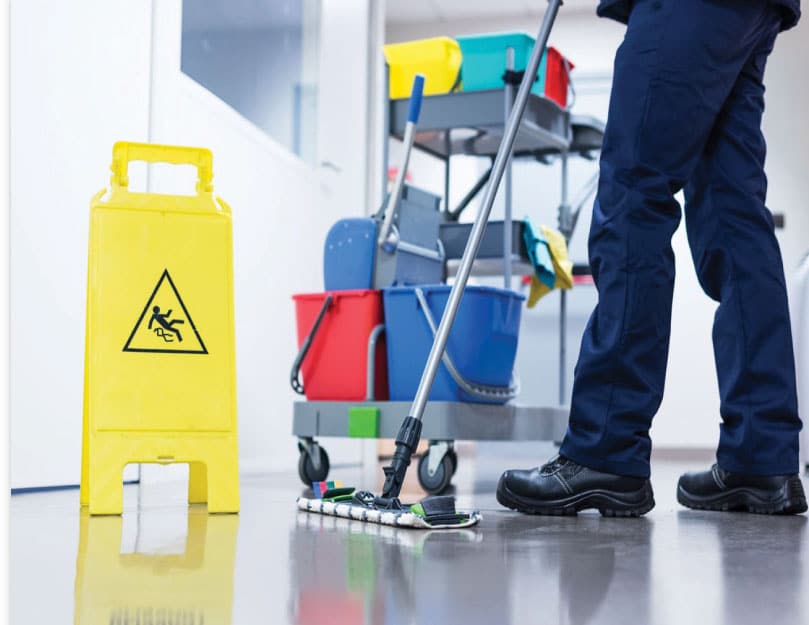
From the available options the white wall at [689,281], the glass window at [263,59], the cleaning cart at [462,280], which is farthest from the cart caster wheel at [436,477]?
the white wall at [689,281]

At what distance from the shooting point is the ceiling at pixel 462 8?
20.1 ft

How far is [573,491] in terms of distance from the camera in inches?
61.8

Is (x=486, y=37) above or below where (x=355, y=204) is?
above

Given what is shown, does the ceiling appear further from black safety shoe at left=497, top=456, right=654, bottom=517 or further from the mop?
black safety shoe at left=497, top=456, right=654, bottom=517

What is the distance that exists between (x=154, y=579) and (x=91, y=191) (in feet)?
4.54

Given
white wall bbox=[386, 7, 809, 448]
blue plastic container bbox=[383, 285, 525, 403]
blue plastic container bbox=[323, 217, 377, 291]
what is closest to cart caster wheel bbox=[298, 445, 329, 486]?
blue plastic container bbox=[383, 285, 525, 403]

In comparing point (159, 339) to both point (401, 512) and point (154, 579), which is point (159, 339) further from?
point (154, 579)

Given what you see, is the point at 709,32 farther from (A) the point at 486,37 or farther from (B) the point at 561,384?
(B) the point at 561,384

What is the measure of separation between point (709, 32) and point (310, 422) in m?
1.33

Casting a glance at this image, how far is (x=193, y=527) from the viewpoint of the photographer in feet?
4.71

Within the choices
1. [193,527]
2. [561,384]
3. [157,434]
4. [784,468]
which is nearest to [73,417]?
[157,434]

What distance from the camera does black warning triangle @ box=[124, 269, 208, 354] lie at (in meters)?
1.67

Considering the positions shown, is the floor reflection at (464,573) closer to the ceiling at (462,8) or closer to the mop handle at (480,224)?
the mop handle at (480,224)

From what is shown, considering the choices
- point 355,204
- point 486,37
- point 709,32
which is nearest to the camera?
point 709,32
